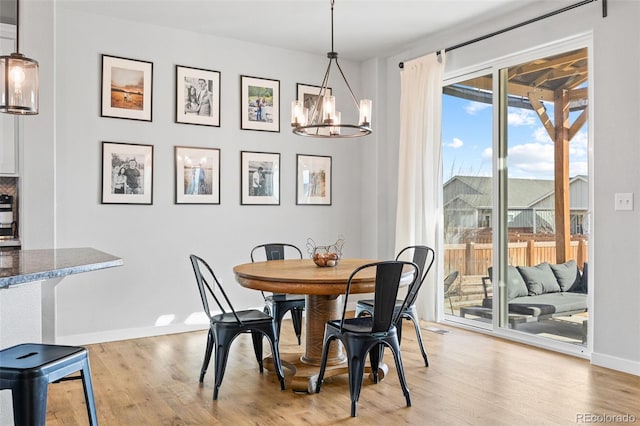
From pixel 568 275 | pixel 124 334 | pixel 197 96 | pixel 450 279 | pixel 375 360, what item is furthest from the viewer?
pixel 450 279

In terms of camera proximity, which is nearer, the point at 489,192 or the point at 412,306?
the point at 412,306

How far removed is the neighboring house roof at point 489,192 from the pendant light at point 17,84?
366 centimetres

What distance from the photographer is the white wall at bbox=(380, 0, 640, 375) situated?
3.57 metres

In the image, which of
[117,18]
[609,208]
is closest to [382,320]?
[609,208]

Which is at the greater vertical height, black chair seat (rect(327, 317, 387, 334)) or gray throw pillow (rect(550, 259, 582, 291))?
gray throw pillow (rect(550, 259, 582, 291))

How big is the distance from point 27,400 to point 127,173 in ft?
10.6

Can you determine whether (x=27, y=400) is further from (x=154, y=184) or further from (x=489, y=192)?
Result: (x=489, y=192)

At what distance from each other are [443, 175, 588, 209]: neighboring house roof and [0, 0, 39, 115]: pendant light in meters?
3.66

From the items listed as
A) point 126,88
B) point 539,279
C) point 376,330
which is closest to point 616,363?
point 539,279

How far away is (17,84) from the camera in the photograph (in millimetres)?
2469

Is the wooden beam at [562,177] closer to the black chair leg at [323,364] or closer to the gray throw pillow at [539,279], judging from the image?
the gray throw pillow at [539,279]

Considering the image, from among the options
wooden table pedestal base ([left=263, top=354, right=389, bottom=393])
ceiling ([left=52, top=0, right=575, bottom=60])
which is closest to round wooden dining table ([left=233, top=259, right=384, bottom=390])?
wooden table pedestal base ([left=263, top=354, right=389, bottom=393])

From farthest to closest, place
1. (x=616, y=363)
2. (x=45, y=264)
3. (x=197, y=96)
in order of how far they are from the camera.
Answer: (x=197, y=96), (x=616, y=363), (x=45, y=264)

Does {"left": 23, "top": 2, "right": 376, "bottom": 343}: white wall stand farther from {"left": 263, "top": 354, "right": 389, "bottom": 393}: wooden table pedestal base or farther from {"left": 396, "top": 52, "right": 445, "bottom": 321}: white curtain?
{"left": 263, "top": 354, "right": 389, "bottom": 393}: wooden table pedestal base
